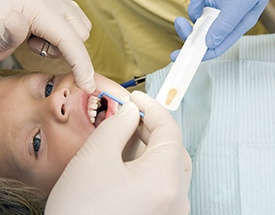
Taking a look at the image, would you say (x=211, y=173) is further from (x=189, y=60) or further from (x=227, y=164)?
(x=189, y=60)

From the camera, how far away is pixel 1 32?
1.16 meters

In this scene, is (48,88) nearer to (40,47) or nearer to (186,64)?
(40,47)

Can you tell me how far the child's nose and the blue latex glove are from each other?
35cm

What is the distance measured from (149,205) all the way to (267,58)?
2.25 ft

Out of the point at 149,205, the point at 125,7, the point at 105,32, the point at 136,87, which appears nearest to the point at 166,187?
the point at 149,205

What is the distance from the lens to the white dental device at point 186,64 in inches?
48.8

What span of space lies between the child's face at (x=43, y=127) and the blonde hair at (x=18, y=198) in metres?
0.03

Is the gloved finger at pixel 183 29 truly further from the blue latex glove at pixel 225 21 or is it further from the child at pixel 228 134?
the child at pixel 228 134

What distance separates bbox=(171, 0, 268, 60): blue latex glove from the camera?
130 cm

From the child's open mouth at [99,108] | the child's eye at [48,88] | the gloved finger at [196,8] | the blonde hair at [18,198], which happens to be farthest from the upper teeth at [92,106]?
the gloved finger at [196,8]


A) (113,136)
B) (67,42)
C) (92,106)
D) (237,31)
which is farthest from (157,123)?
(237,31)

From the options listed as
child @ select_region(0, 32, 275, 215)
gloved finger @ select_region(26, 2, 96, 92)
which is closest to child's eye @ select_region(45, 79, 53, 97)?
child @ select_region(0, 32, 275, 215)

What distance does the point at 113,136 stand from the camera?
1.03m

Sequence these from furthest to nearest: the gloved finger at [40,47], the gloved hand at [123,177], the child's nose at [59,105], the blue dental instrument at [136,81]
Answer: the blue dental instrument at [136,81] < the gloved finger at [40,47] < the child's nose at [59,105] < the gloved hand at [123,177]
